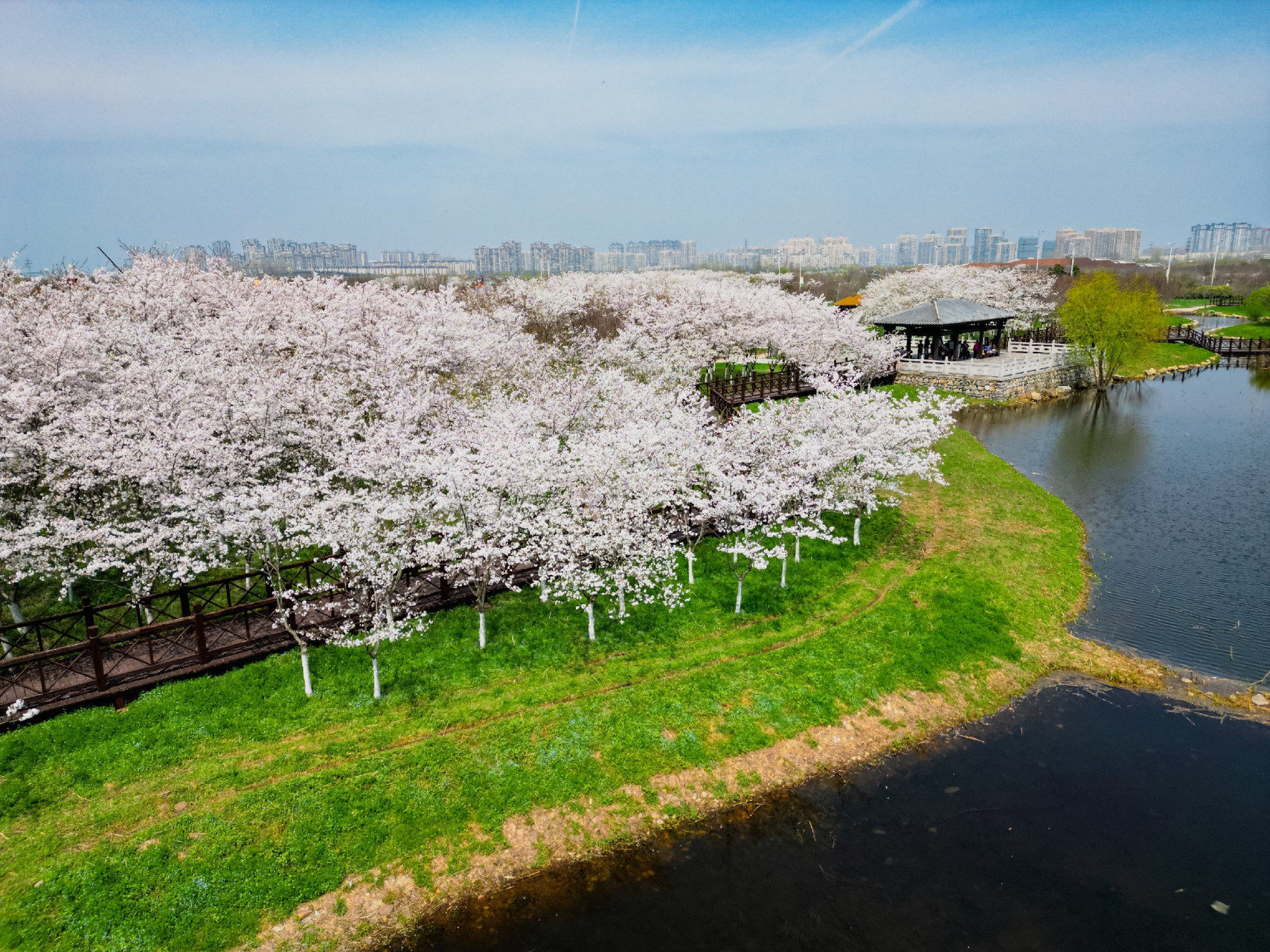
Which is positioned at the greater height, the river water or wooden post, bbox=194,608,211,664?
wooden post, bbox=194,608,211,664

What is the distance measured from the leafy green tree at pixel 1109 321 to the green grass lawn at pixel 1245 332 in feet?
113

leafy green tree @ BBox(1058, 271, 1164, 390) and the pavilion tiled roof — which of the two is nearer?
the pavilion tiled roof

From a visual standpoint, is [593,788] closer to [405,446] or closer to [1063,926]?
Answer: [1063,926]

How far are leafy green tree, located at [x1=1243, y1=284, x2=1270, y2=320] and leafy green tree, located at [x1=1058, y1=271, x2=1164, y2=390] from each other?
194 feet

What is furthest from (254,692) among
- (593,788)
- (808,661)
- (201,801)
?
(808,661)

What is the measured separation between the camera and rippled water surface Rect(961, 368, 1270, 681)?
70.0 feet

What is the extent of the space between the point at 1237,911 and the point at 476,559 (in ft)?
54.0

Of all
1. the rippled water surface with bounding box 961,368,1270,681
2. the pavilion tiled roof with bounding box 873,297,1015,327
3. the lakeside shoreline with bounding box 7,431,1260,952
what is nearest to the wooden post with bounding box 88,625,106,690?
the lakeside shoreline with bounding box 7,431,1260,952

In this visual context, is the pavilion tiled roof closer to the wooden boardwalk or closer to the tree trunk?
the wooden boardwalk

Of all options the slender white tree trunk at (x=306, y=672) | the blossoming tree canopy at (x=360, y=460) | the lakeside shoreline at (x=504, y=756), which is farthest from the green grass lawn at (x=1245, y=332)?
the slender white tree trunk at (x=306, y=672)

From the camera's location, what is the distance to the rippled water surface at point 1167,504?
21.3m

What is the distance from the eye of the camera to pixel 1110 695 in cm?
1869

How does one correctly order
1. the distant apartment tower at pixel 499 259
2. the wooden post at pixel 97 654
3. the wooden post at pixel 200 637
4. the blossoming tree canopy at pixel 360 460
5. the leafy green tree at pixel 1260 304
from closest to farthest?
the wooden post at pixel 97 654 → the wooden post at pixel 200 637 → the blossoming tree canopy at pixel 360 460 → the leafy green tree at pixel 1260 304 → the distant apartment tower at pixel 499 259

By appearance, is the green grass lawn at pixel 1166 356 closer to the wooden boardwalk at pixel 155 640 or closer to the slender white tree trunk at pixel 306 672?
the wooden boardwalk at pixel 155 640
